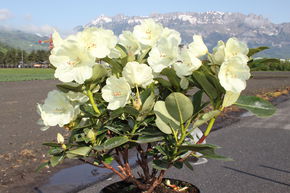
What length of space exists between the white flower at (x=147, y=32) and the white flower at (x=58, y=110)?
39 centimetres

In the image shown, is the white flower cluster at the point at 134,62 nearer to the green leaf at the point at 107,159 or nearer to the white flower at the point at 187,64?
the white flower at the point at 187,64

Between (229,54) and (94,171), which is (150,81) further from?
(94,171)

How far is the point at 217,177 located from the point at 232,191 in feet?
1.79

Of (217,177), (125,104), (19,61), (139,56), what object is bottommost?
(19,61)

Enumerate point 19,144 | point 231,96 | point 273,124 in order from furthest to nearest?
point 273,124 < point 19,144 < point 231,96

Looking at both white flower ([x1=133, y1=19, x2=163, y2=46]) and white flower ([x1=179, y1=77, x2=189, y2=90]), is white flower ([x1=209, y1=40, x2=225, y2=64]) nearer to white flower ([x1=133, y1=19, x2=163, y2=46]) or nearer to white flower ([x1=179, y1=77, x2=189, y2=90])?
white flower ([x1=179, y1=77, x2=189, y2=90])

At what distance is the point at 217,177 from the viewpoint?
5.29 meters

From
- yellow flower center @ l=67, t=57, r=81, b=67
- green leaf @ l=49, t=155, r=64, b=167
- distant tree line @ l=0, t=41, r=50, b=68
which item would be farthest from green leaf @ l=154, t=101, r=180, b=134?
distant tree line @ l=0, t=41, r=50, b=68

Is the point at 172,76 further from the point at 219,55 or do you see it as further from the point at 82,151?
the point at 82,151

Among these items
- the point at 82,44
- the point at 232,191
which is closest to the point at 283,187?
the point at 232,191

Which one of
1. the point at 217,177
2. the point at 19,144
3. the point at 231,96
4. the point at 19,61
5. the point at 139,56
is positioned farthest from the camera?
the point at 19,61

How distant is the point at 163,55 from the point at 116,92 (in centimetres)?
23

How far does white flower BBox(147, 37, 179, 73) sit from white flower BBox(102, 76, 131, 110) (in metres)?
0.13

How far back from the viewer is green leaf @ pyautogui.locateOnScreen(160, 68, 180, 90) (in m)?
1.42
